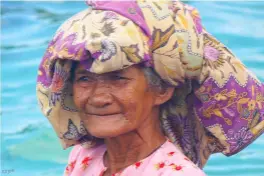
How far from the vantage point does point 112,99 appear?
375cm

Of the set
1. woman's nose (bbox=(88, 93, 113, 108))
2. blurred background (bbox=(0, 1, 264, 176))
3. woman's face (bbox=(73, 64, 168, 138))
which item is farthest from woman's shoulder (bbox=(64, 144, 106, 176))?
blurred background (bbox=(0, 1, 264, 176))

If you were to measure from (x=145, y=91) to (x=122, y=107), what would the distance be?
123mm

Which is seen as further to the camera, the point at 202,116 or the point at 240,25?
the point at 240,25

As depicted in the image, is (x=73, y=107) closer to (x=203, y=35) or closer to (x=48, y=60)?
(x=48, y=60)

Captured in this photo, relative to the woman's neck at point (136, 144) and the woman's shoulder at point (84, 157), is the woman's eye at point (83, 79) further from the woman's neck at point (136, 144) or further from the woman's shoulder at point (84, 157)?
the woman's shoulder at point (84, 157)

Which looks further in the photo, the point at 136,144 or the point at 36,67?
the point at 36,67

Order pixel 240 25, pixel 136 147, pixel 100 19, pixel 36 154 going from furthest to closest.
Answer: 1. pixel 240 25
2. pixel 36 154
3. pixel 136 147
4. pixel 100 19

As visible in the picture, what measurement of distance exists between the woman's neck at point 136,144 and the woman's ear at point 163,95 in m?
0.11

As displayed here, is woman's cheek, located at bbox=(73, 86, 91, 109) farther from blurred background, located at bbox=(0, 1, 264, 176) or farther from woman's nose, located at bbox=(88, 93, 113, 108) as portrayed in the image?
blurred background, located at bbox=(0, 1, 264, 176)

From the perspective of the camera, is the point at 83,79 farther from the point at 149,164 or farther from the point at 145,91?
the point at 149,164

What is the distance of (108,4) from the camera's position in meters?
3.73

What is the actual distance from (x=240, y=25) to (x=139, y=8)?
17.7 feet

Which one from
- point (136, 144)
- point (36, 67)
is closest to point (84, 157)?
point (136, 144)

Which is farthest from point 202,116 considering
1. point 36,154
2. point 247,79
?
point 36,154
